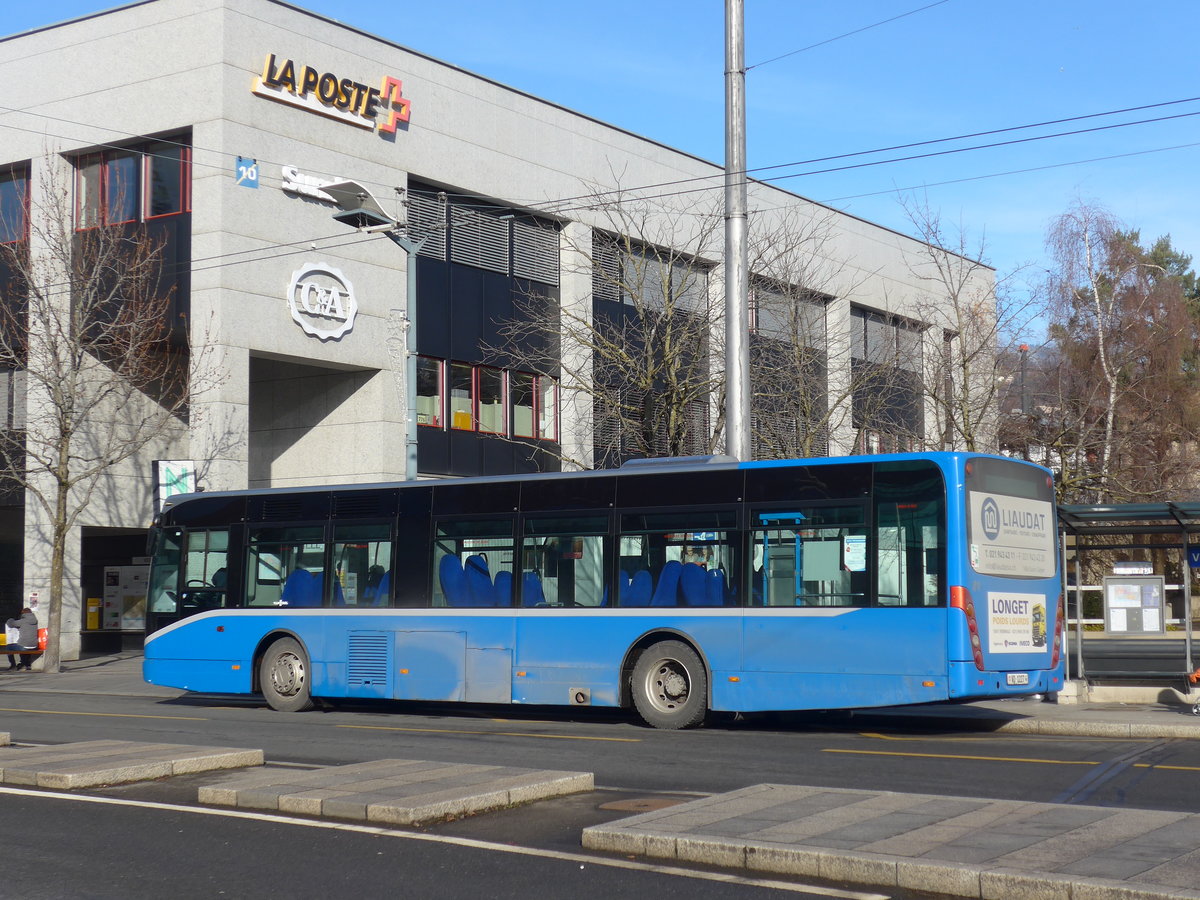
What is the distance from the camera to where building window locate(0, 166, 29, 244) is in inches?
1231

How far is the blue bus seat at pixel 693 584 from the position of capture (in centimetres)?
1482

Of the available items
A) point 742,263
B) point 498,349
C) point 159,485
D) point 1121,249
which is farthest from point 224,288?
point 1121,249

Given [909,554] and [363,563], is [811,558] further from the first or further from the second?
[363,563]

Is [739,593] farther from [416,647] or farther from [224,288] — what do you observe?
[224,288]

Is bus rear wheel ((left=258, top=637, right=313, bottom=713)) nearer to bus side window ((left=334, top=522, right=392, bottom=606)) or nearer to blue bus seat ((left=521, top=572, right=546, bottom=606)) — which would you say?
bus side window ((left=334, top=522, right=392, bottom=606))

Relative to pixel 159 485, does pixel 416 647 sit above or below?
below

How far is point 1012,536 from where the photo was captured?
14125 millimetres

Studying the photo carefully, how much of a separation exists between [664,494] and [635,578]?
100 cm

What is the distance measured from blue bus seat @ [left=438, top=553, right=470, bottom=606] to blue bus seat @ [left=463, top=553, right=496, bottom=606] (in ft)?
0.25

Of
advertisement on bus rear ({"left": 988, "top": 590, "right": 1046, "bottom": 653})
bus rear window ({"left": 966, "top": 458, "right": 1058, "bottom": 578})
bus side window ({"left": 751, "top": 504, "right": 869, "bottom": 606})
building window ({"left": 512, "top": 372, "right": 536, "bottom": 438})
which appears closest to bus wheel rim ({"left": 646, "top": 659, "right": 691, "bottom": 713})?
bus side window ({"left": 751, "top": 504, "right": 869, "bottom": 606})

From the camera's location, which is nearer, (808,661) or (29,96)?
(808,661)

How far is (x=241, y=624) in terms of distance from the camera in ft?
60.1

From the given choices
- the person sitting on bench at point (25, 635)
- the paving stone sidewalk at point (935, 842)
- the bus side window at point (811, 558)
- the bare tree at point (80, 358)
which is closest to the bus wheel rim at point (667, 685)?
the bus side window at point (811, 558)

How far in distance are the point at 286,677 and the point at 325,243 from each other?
13.9 meters
